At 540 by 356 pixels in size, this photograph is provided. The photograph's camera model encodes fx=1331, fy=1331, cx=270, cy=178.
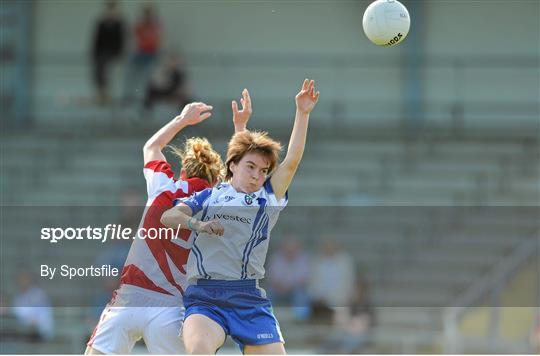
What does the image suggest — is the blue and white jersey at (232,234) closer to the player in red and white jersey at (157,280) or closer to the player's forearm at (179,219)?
the player's forearm at (179,219)

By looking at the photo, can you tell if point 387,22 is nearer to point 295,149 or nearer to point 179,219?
point 295,149

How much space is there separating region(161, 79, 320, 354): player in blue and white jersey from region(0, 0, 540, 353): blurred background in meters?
5.50

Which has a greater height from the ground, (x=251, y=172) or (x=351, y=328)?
(x=251, y=172)

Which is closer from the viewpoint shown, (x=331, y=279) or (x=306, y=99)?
(x=306, y=99)

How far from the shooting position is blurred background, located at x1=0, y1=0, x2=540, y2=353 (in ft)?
46.4

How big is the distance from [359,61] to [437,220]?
3.59 metres

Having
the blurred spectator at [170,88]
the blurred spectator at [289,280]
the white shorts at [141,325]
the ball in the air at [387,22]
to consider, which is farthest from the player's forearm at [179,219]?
the blurred spectator at [170,88]

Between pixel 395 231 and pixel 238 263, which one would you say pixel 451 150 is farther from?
pixel 238 263

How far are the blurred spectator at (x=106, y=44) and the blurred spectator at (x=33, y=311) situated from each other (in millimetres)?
5272

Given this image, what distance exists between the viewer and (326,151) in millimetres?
17656

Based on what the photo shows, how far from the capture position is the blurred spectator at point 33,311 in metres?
13.7

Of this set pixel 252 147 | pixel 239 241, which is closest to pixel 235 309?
pixel 239 241

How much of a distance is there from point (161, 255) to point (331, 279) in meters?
6.42

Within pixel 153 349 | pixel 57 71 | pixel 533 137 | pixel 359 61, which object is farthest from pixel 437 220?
pixel 153 349
